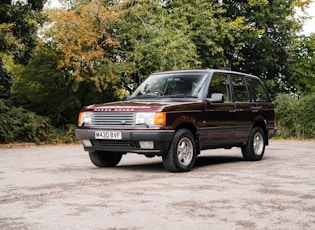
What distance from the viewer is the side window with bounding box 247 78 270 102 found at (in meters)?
12.5

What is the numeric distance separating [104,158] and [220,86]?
9.19 feet

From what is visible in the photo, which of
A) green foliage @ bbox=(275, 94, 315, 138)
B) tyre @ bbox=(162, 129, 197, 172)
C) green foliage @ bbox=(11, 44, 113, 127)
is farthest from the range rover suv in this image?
green foliage @ bbox=(275, 94, 315, 138)

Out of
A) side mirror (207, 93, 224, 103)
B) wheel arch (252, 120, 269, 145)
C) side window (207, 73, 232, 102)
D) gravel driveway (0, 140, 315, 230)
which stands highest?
side window (207, 73, 232, 102)

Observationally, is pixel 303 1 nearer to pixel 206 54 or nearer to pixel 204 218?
pixel 206 54

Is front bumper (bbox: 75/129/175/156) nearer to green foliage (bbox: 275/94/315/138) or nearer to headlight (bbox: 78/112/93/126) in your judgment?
headlight (bbox: 78/112/93/126)

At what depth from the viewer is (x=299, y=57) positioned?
40.1 metres

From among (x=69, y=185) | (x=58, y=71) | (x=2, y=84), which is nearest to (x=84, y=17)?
(x=58, y=71)

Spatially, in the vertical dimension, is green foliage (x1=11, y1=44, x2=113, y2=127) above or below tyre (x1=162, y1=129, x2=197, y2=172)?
above

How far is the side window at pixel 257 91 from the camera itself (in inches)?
491

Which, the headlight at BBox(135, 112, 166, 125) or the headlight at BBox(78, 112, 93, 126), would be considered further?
the headlight at BBox(78, 112, 93, 126)

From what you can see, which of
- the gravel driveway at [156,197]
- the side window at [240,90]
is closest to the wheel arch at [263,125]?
the side window at [240,90]

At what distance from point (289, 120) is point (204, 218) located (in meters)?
20.7

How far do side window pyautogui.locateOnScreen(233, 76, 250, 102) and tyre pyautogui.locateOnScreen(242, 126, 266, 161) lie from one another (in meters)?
0.80

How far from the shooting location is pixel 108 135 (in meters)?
9.75
